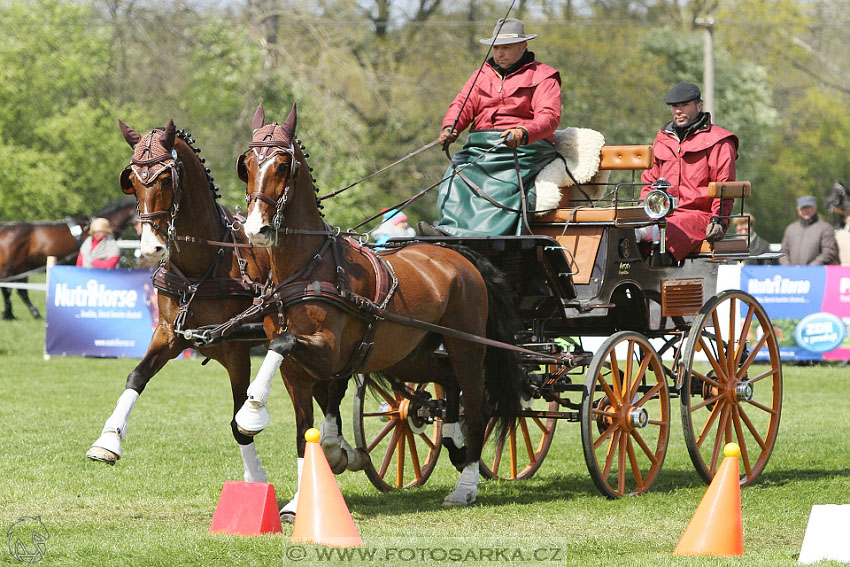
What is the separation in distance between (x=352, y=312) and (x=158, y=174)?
124 cm

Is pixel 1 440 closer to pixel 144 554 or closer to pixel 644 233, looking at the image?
pixel 144 554

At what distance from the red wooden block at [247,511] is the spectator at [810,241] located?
37.3 feet

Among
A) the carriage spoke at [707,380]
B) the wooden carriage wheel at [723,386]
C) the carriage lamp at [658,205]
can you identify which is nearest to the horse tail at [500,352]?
the carriage lamp at [658,205]

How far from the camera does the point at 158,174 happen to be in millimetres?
6184

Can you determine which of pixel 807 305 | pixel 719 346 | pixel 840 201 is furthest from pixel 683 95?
pixel 840 201

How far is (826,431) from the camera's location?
1028 centimetres

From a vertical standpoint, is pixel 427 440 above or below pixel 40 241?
below

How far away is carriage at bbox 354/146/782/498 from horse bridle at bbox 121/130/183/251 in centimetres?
168

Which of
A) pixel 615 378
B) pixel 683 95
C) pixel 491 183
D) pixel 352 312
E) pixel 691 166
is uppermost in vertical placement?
pixel 683 95

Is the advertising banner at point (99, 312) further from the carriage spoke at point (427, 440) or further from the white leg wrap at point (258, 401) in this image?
the white leg wrap at point (258, 401)

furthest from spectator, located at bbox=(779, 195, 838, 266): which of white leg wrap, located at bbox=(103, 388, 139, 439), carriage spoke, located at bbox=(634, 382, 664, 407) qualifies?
white leg wrap, located at bbox=(103, 388, 139, 439)

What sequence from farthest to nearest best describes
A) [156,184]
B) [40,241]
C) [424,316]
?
[40,241] < [424,316] < [156,184]

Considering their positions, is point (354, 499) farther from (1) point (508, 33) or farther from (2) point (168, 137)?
(1) point (508, 33)

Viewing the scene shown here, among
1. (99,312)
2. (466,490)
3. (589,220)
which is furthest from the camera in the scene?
(99,312)
